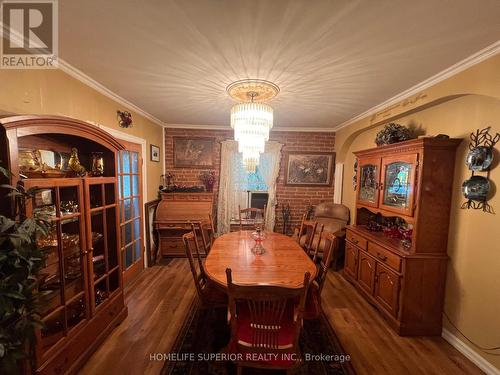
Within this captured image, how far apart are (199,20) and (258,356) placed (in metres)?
2.11

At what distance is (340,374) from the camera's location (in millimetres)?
1616

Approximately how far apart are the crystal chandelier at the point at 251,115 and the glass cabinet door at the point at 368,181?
1.55 metres

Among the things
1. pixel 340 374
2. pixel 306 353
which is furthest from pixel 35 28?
pixel 340 374

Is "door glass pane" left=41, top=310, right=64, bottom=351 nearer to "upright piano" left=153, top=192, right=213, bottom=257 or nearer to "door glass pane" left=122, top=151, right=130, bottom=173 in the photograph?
"door glass pane" left=122, top=151, right=130, bottom=173

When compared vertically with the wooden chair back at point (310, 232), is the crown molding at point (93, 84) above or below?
above

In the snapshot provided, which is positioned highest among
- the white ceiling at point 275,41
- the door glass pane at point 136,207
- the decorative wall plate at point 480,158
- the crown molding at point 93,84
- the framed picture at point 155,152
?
the white ceiling at point 275,41

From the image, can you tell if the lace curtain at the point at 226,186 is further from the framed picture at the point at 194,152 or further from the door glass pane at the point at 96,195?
the door glass pane at the point at 96,195

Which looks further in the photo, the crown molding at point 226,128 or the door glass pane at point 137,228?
the crown molding at point 226,128

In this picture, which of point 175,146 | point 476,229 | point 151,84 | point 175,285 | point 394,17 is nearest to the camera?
point 394,17

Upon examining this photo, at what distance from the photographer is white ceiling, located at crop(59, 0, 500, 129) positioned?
1118mm

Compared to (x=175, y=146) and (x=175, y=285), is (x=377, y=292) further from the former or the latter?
(x=175, y=146)

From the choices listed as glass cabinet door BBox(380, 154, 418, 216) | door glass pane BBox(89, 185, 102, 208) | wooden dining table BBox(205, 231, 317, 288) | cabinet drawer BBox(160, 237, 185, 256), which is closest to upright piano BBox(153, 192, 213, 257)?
cabinet drawer BBox(160, 237, 185, 256)

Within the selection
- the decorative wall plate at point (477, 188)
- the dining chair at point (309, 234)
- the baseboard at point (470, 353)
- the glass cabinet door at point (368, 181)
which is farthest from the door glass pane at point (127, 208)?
the baseboard at point (470, 353)

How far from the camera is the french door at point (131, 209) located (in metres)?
2.80
